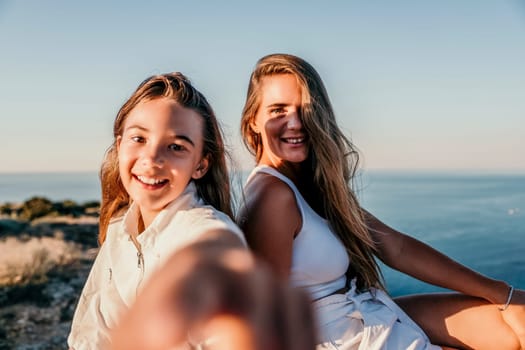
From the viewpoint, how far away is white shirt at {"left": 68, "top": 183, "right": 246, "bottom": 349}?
1.47 m

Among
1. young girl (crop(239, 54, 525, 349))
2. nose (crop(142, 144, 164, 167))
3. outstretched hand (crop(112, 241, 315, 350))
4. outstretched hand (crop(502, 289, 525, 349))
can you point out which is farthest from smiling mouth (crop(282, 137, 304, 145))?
outstretched hand (crop(112, 241, 315, 350))

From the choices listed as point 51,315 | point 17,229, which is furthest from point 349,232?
point 17,229

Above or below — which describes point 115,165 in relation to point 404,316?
above

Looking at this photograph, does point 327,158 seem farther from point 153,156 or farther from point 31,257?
point 31,257

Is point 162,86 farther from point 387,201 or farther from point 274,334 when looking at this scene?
point 387,201

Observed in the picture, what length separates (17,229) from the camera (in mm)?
8141

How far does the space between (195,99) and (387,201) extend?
5990 mm

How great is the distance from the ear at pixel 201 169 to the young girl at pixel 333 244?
282mm

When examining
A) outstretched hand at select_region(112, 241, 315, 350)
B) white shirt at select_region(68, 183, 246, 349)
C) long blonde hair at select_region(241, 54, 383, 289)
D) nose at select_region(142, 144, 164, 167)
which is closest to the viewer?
outstretched hand at select_region(112, 241, 315, 350)

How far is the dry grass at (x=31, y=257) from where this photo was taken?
5465mm

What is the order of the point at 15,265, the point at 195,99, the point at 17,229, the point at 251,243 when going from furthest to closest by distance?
the point at 17,229, the point at 15,265, the point at 251,243, the point at 195,99

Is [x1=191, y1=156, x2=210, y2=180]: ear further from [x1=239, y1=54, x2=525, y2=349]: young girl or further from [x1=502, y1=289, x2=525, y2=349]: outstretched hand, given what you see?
[x1=502, y1=289, x2=525, y2=349]: outstretched hand

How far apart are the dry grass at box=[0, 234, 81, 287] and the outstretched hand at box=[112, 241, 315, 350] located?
5118mm

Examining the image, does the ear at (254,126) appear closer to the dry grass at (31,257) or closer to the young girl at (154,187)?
the young girl at (154,187)
